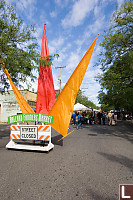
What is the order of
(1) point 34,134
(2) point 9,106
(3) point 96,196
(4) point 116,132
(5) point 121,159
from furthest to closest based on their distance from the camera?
(2) point 9,106 → (4) point 116,132 → (1) point 34,134 → (5) point 121,159 → (3) point 96,196

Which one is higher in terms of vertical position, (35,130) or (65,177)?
(35,130)

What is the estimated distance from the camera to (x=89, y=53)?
7.51 m

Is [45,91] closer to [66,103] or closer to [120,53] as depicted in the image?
[66,103]

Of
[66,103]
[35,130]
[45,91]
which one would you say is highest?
[45,91]

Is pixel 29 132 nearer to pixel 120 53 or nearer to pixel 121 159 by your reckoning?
pixel 121 159

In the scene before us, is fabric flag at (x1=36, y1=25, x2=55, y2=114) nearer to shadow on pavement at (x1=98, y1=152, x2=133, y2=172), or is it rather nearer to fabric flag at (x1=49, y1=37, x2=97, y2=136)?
fabric flag at (x1=49, y1=37, x2=97, y2=136)

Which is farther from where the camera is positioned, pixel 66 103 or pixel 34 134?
pixel 66 103

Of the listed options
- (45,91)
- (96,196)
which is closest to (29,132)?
(45,91)

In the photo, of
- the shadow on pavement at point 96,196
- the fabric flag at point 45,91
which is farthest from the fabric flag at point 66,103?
the shadow on pavement at point 96,196

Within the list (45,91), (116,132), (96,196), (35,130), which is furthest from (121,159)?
(116,132)

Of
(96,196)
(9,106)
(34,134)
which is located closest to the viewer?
(96,196)

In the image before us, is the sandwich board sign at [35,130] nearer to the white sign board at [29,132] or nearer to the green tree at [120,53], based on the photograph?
the white sign board at [29,132]

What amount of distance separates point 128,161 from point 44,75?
6.51 metres

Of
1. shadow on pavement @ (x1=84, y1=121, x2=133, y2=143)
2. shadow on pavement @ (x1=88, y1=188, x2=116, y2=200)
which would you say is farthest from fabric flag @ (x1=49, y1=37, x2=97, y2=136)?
shadow on pavement @ (x1=84, y1=121, x2=133, y2=143)
